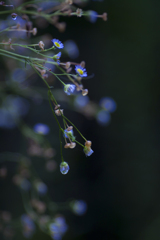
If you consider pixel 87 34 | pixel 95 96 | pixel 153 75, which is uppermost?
pixel 87 34

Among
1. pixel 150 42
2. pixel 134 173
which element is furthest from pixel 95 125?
pixel 150 42

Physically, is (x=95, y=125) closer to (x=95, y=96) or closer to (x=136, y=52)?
(x=95, y=96)

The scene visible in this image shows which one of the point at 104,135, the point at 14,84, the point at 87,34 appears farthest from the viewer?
the point at 104,135

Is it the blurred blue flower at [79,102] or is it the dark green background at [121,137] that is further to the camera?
the dark green background at [121,137]

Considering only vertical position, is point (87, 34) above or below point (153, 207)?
above

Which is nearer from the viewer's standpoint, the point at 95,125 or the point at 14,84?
the point at 14,84

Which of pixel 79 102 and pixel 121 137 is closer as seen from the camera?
pixel 79 102

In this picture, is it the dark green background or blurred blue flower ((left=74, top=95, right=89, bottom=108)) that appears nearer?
blurred blue flower ((left=74, top=95, right=89, bottom=108))

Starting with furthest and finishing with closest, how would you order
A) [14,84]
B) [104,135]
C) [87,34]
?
[104,135] → [87,34] → [14,84]
